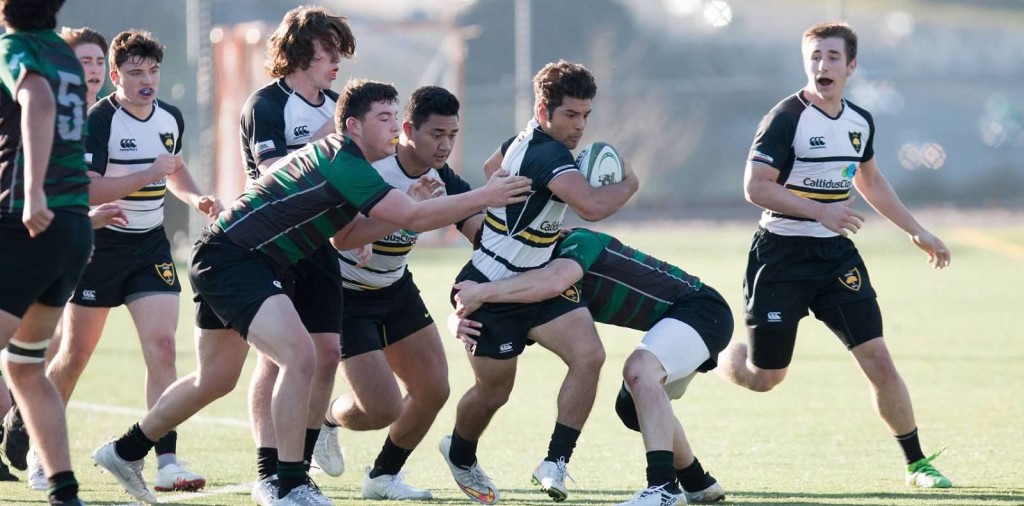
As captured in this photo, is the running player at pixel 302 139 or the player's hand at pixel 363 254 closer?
the running player at pixel 302 139

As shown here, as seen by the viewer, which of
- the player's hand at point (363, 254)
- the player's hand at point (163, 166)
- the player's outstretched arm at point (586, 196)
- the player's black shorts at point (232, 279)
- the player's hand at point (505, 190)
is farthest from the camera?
the player's hand at point (163, 166)

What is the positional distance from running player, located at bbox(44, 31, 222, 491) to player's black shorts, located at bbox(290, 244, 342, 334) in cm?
105

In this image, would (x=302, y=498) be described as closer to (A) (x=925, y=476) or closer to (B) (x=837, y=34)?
(A) (x=925, y=476)

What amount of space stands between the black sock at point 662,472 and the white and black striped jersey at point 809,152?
5.53ft

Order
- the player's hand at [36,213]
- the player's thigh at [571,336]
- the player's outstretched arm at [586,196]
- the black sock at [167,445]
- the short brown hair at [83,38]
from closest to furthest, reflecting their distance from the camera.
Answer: the player's hand at [36,213], the player's outstretched arm at [586,196], the player's thigh at [571,336], the black sock at [167,445], the short brown hair at [83,38]

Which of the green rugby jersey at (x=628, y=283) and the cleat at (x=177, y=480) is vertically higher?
the green rugby jersey at (x=628, y=283)

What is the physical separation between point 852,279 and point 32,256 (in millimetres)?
3822

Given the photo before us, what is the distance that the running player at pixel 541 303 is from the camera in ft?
18.8

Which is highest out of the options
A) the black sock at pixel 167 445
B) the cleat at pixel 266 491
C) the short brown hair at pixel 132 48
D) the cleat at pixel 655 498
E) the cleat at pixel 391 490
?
the short brown hair at pixel 132 48

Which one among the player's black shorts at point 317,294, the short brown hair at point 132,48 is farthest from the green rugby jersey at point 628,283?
the short brown hair at point 132,48

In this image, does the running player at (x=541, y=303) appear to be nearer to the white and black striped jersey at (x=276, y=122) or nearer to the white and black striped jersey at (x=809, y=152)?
the white and black striped jersey at (x=276, y=122)

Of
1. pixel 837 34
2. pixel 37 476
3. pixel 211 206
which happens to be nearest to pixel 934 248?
pixel 837 34

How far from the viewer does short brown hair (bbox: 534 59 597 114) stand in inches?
226

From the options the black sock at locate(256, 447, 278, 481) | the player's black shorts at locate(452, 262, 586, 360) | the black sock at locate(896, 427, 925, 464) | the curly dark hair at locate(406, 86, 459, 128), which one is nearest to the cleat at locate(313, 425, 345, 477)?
the black sock at locate(256, 447, 278, 481)
